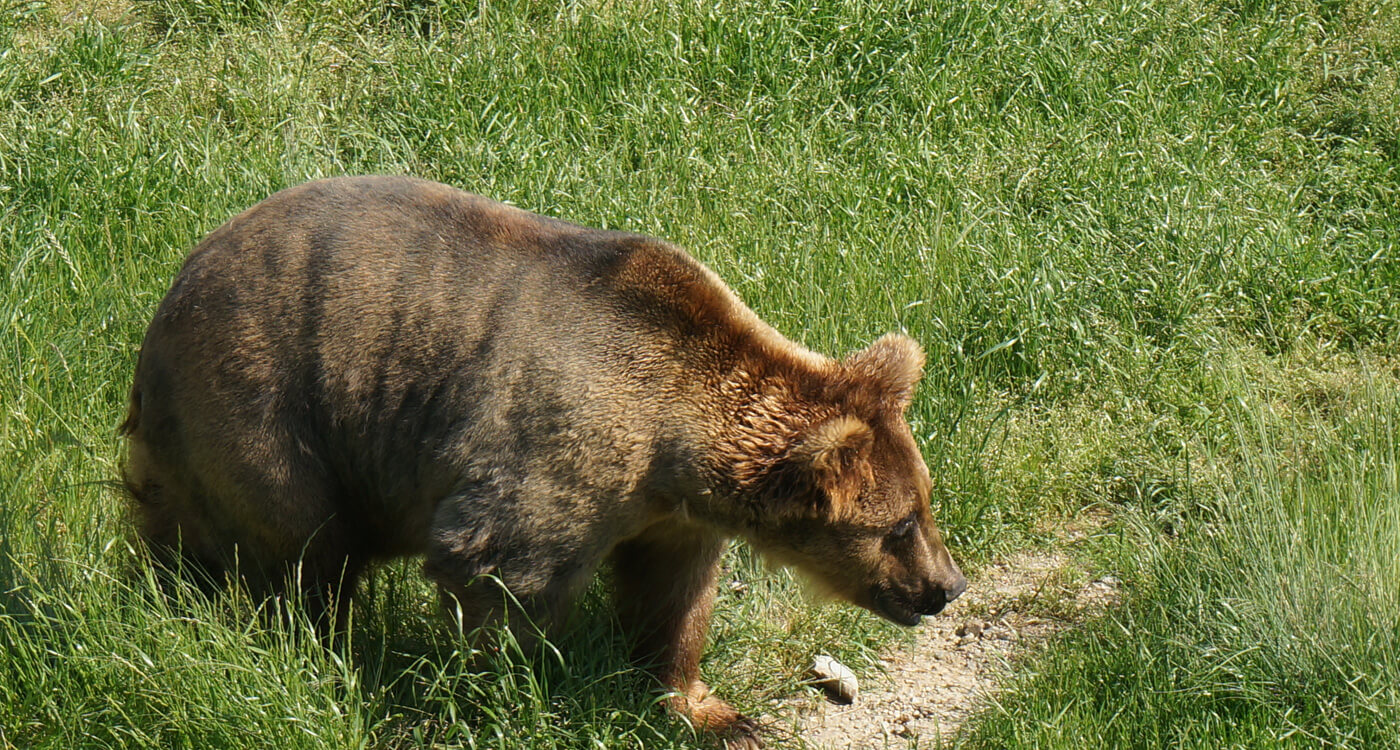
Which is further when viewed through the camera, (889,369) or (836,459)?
(889,369)

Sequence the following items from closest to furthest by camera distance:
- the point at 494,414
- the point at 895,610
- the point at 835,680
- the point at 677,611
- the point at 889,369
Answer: the point at 494,414 → the point at 889,369 → the point at 895,610 → the point at 677,611 → the point at 835,680

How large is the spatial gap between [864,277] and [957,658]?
1.81 meters

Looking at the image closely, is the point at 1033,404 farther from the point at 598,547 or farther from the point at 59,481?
the point at 59,481

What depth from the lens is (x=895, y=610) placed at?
14.3ft

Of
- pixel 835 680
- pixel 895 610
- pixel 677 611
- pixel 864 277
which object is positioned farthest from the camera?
pixel 864 277

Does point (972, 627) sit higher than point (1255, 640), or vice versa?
point (1255, 640)

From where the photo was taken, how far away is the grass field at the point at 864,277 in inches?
163

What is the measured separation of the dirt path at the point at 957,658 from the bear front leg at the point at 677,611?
0.89 feet

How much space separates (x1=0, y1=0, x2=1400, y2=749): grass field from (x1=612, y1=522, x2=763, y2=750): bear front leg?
0.41ft

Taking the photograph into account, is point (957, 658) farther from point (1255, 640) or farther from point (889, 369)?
point (889, 369)

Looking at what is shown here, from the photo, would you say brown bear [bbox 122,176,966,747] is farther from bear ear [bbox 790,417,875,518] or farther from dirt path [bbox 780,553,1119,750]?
dirt path [bbox 780,553,1119,750]

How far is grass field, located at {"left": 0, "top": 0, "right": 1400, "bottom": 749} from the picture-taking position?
4133 mm

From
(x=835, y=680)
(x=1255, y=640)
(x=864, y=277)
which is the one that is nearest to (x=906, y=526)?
(x=835, y=680)

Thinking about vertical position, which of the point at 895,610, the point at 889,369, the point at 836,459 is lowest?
the point at 895,610
